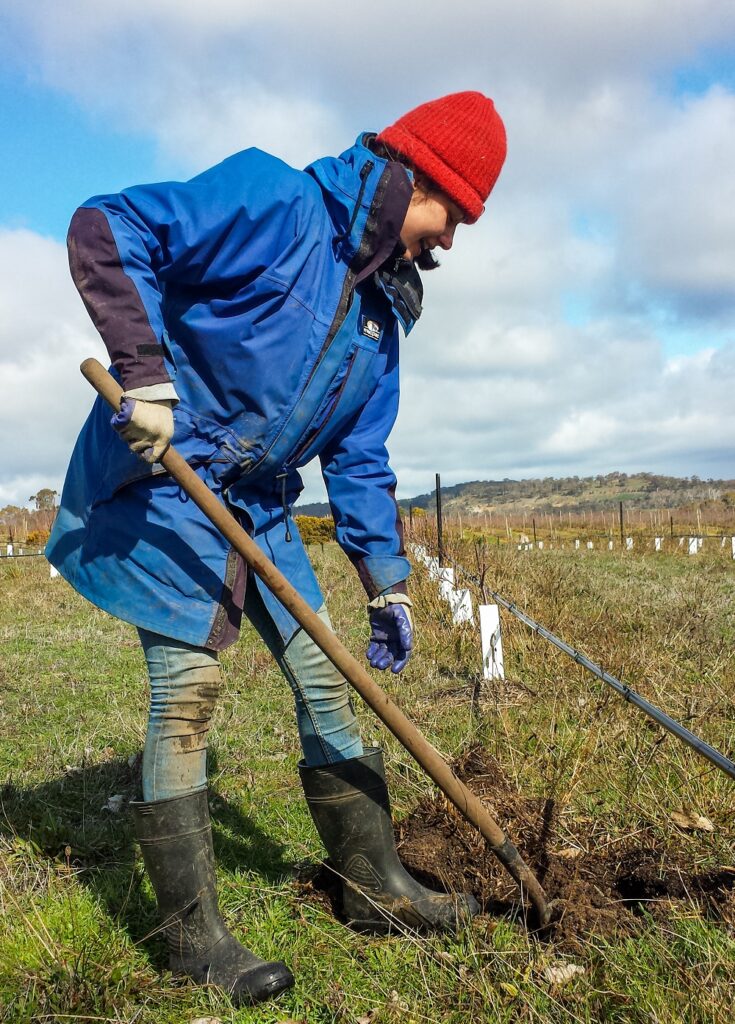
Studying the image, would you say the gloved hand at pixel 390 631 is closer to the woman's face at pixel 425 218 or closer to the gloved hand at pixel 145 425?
the gloved hand at pixel 145 425

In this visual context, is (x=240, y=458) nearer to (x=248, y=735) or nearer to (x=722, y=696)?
(x=248, y=735)

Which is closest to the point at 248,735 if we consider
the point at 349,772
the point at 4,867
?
the point at 4,867

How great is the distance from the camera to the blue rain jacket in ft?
6.69

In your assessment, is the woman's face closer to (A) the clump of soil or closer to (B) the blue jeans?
(B) the blue jeans

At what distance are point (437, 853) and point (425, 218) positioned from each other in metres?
2.05

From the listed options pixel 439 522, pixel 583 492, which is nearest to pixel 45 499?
pixel 439 522

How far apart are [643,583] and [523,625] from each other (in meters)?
5.20

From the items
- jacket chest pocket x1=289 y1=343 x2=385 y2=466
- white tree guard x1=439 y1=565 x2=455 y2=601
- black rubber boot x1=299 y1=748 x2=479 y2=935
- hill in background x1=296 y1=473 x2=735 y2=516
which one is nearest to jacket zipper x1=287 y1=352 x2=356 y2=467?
jacket chest pocket x1=289 y1=343 x2=385 y2=466

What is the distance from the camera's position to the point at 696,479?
16275 centimetres

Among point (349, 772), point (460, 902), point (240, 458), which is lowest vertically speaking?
point (460, 902)

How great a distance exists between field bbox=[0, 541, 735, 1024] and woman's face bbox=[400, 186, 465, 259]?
186cm

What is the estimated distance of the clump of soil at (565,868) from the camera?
7.62 feet

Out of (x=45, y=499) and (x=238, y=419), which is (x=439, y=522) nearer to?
(x=238, y=419)

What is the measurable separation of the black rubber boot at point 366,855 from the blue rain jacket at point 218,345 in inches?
19.8
